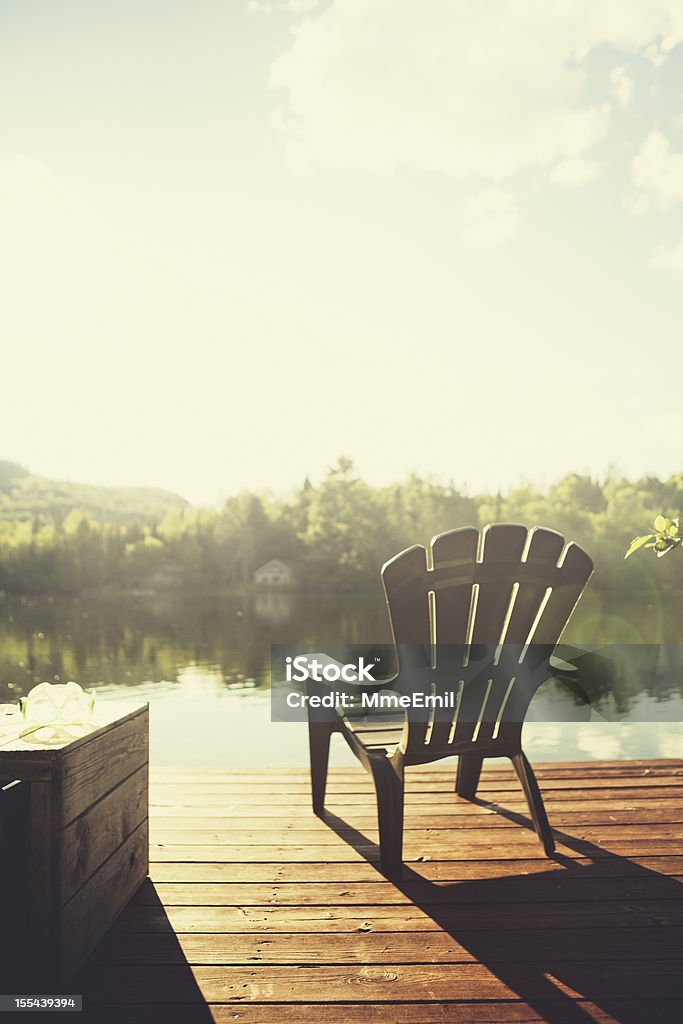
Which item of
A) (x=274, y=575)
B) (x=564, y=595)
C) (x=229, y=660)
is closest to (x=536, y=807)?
(x=564, y=595)

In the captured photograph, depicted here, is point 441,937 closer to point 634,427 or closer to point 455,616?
point 455,616

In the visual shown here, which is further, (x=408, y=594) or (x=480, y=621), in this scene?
(x=480, y=621)

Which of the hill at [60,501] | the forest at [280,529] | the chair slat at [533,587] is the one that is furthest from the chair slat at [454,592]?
the hill at [60,501]

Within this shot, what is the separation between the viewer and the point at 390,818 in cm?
224

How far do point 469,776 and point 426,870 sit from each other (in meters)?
0.71

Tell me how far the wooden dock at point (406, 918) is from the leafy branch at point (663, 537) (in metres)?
0.90

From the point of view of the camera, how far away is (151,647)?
2716 cm

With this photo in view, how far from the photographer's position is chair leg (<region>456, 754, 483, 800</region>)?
2930 mm

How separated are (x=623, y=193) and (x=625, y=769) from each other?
12623 mm

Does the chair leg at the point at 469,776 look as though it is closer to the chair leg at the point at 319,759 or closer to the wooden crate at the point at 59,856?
the chair leg at the point at 319,759

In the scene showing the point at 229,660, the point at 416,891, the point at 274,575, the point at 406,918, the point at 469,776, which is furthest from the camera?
the point at 274,575

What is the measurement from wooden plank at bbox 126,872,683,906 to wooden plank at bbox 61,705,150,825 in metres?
0.37

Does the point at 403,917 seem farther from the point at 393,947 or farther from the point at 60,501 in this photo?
the point at 60,501

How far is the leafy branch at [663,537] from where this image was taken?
1671 mm
